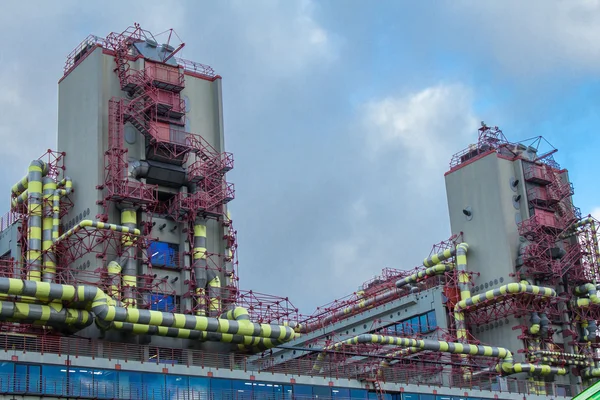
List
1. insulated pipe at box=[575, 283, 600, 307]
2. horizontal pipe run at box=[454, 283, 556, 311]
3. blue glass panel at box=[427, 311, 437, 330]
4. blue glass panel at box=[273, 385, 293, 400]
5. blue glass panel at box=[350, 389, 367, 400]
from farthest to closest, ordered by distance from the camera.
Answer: insulated pipe at box=[575, 283, 600, 307]
blue glass panel at box=[427, 311, 437, 330]
horizontal pipe run at box=[454, 283, 556, 311]
blue glass panel at box=[350, 389, 367, 400]
blue glass panel at box=[273, 385, 293, 400]

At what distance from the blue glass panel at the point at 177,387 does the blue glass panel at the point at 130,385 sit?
2213mm

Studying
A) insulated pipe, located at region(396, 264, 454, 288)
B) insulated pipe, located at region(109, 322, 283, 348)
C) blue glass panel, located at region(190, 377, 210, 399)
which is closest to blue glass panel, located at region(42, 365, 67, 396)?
insulated pipe, located at region(109, 322, 283, 348)

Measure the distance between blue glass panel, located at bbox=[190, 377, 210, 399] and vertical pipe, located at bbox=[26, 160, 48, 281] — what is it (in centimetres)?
2061

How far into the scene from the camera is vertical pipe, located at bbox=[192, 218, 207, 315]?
8869 centimetres

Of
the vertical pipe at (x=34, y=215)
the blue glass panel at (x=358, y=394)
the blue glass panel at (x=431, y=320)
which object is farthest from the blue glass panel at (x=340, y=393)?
the blue glass panel at (x=431, y=320)

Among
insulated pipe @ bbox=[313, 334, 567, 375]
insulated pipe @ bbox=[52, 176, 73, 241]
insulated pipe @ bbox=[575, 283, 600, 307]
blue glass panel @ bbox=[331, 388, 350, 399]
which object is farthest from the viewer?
insulated pipe @ bbox=[575, 283, 600, 307]

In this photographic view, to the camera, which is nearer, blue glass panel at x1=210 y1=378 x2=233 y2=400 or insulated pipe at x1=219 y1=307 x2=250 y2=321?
blue glass panel at x1=210 y1=378 x2=233 y2=400

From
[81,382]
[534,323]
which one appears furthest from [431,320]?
[81,382]

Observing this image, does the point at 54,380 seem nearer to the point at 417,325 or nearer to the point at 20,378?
the point at 20,378

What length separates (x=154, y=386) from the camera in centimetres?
7262

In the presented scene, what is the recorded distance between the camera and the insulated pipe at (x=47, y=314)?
72.4 metres

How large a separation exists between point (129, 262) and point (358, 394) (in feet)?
73.2

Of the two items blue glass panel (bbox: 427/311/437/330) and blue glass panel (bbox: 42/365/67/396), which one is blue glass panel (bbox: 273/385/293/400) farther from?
blue glass panel (bbox: 427/311/437/330)

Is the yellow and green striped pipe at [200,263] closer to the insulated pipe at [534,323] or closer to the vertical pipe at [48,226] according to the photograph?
the vertical pipe at [48,226]
